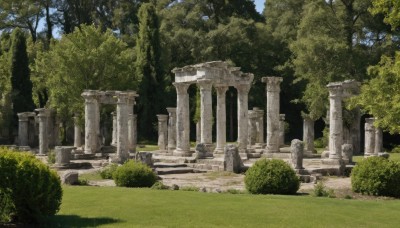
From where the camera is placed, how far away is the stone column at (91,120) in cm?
3847

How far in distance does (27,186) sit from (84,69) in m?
36.3

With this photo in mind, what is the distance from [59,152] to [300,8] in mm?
Answer: 35583

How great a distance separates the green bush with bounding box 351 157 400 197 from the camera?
1959cm

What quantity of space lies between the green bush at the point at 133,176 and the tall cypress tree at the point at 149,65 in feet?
117

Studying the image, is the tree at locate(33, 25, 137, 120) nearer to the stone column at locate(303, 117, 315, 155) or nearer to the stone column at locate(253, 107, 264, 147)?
the stone column at locate(253, 107, 264, 147)

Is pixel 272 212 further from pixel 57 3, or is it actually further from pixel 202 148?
pixel 57 3

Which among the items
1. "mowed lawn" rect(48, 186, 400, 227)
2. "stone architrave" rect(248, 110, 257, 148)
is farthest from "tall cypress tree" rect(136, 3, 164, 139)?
"mowed lawn" rect(48, 186, 400, 227)

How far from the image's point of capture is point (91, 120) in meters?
38.5

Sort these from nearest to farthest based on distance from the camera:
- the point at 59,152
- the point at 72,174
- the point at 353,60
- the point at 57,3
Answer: the point at 72,174 → the point at 59,152 → the point at 353,60 → the point at 57,3

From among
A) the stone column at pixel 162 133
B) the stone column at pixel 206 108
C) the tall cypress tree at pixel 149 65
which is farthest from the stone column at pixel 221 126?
the tall cypress tree at pixel 149 65

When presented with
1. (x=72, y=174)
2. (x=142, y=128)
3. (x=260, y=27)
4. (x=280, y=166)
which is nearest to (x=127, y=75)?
(x=142, y=128)

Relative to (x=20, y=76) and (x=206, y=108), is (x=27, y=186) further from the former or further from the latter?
(x=20, y=76)

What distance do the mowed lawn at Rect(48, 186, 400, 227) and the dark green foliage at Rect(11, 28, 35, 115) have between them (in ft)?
134

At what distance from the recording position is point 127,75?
49.2 metres
